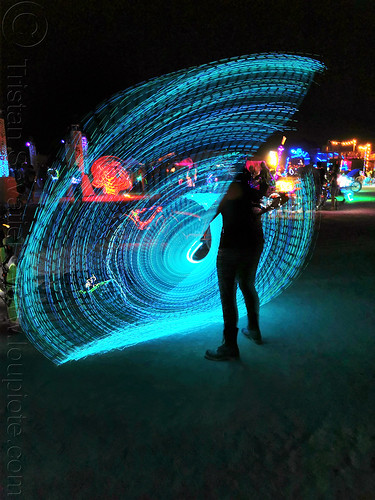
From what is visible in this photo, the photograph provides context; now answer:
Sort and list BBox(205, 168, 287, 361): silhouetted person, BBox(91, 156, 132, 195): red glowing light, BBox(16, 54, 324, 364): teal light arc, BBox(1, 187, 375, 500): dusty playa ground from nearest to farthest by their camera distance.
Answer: BBox(1, 187, 375, 500): dusty playa ground, BBox(205, 168, 287, 361): silhouetted person, BBox(16, 54, 324, 364): teal light arc, BBox(91, 156, 132, 195): red glowing light

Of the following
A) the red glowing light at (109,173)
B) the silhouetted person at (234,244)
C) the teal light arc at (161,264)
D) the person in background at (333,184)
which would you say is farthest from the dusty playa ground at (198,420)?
the person in background at (333,184)

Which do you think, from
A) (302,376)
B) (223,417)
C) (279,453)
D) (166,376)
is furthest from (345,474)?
(166,376)

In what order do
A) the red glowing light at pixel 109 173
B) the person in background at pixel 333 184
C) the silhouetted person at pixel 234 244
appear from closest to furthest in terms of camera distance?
1. the silhouetted person at pixel 234 244
2. the red glowing light at pixel 109 173
3. the person in background at pixel 333 184

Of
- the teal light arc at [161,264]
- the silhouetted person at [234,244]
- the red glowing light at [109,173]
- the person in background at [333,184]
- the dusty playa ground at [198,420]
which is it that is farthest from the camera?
the person in background at [333,184]

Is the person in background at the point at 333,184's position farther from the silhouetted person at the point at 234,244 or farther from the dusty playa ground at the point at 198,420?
the silhouetted person at the point at 234,244

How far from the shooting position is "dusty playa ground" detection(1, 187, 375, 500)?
2529mm

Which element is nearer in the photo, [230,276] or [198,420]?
[198,420]

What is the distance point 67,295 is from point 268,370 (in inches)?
146

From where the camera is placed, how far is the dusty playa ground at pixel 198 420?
2.53 meters

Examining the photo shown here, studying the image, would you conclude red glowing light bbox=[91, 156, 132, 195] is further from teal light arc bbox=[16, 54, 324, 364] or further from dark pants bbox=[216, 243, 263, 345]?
dark pants bbox=[216, 243, 263, 345]

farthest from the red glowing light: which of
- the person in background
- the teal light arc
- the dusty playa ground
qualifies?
the dusty playa ground

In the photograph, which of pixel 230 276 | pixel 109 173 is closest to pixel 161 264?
pixel 230 276

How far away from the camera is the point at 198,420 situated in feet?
10.3

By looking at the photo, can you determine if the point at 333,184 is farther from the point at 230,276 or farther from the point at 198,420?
the point at 198,420
